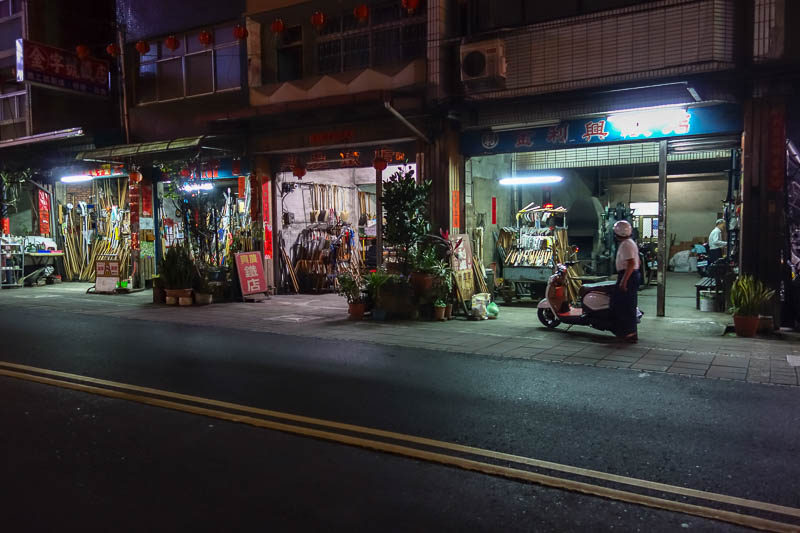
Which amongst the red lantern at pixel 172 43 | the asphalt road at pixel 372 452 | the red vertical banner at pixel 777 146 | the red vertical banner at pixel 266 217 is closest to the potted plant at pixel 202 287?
the red vertical banner at pixel 266 217

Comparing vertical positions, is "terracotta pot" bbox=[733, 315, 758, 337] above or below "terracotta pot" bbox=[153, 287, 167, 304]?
below

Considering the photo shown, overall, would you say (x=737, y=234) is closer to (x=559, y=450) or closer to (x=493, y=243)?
(x=493, y=243)

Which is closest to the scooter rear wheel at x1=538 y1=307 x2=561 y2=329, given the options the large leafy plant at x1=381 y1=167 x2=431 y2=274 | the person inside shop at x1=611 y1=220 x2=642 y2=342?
the person inside shop at x1=611 y1=220 x2=642 y2=342

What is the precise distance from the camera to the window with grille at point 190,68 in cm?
1792

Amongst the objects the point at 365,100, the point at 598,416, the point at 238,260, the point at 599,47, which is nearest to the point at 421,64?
the point at 365,100

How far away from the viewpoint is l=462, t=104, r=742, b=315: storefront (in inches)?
472

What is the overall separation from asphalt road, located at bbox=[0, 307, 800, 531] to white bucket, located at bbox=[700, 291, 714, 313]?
6.89 metres

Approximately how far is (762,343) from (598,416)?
5418mm

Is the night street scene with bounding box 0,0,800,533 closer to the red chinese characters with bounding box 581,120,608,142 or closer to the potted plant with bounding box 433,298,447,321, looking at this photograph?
the red chinese characters with bounding box 581,120,608,142

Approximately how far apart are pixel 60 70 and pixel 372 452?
64.9 ft

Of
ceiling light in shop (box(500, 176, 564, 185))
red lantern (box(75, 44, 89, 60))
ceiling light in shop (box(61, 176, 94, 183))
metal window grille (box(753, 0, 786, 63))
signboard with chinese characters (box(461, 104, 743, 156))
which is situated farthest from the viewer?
ceiling light in shop (box(61, 176, 94, 183))

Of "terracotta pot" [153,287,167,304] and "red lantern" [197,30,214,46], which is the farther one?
"red lantern" [197,30,214,46]

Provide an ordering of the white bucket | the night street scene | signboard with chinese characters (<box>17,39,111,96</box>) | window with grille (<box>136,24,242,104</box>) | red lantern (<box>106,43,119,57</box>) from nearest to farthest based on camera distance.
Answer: the night street scene
the white bucket
window with grille (<box>136,24,242,104</box>)
signboard with chinese characters (<box>17,39,111,96</box>)
red lantern (<box>106,43,119,57</box>)

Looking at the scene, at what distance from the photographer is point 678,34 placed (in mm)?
11391
